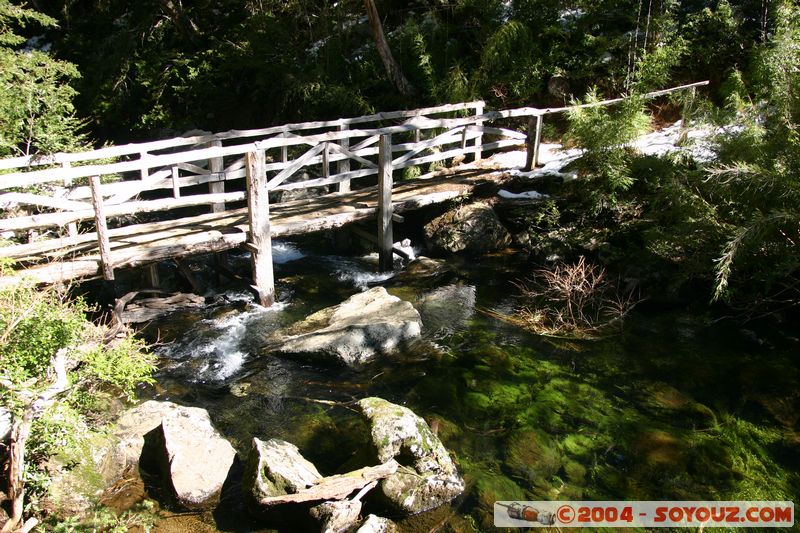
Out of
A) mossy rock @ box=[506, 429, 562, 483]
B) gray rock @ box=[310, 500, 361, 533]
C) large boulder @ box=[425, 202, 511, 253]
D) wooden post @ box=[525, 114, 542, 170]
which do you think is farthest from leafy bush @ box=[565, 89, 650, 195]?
gray rock @ box=[310, 500, 361, 533]

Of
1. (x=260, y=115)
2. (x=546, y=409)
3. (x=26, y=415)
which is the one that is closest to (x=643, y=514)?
(x=546, y=409)

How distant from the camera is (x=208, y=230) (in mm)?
9523

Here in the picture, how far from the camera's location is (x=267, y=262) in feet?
30.6

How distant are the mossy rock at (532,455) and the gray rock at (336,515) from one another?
169 centimetres

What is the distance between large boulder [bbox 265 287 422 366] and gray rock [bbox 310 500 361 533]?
2668mm

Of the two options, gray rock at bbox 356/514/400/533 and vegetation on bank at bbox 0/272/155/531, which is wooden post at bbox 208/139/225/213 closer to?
vegetation on bank at bbox 0/272/155/531

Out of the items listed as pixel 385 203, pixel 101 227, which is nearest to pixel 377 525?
pixel 101 227

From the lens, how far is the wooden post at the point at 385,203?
10.6m

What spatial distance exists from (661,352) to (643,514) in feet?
10.4

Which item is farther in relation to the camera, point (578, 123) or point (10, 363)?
point (578, 123)

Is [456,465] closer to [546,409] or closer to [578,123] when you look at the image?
[546,409]

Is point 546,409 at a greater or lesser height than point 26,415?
lesser

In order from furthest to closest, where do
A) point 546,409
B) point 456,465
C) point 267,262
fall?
point 267,262 → point 546,409 → point 456,465

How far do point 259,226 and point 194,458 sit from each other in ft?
13.3
